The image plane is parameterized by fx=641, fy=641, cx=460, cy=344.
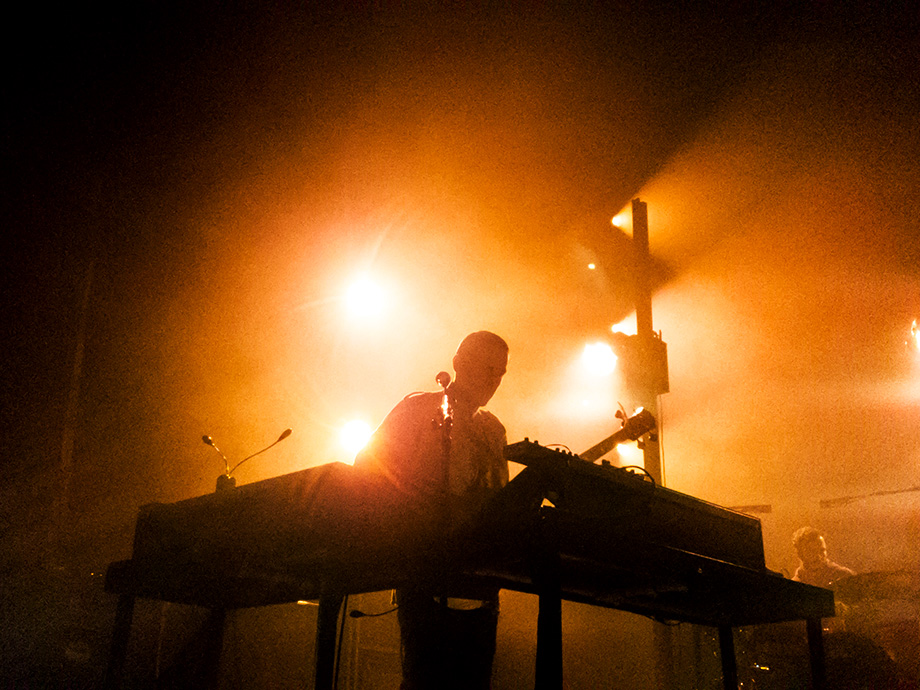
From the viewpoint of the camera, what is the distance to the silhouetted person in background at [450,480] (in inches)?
74.4

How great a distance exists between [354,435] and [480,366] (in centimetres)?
426

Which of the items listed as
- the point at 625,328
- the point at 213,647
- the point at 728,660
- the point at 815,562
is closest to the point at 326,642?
the point at 213,647

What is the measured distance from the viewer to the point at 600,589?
252cm

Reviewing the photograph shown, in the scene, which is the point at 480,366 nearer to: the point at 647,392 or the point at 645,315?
the point at 647,392

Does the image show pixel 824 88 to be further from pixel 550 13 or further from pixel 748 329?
pixel 748 329

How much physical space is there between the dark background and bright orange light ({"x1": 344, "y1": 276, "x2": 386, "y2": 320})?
0.47 ft

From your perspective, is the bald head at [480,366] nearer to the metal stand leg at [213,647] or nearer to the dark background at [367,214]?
the metal stand leg at [213,647]

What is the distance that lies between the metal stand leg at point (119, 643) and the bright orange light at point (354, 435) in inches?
152

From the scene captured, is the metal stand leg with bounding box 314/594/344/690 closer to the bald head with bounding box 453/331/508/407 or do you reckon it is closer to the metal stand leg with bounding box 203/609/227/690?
the bald head with bounding box 453/331/508/407

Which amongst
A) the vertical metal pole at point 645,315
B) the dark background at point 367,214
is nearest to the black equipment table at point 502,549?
the vertical metal pole at point 645,315

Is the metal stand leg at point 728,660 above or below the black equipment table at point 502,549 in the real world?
below

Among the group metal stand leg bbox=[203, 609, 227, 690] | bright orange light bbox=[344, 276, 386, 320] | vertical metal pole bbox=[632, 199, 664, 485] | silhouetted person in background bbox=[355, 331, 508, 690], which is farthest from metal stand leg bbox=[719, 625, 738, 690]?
bright orange light bbox=[344, 276, 386, 320]

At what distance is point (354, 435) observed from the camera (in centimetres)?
693

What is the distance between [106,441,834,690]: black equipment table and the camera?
177 cm
